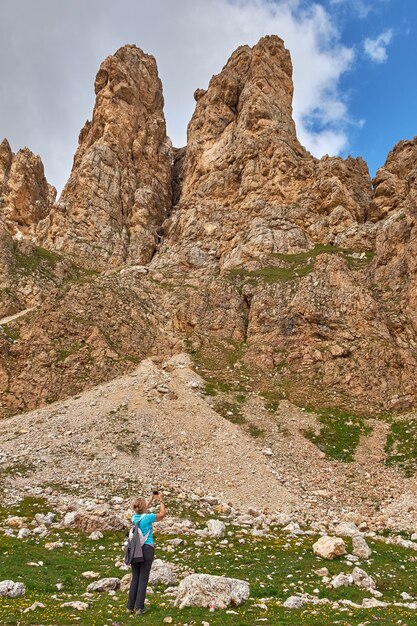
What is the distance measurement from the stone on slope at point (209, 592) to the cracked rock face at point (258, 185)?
7837cm

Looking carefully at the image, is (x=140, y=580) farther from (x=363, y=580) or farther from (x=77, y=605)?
(x=363, y=580)

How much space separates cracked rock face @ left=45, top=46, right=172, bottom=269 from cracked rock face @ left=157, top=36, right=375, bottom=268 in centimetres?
891

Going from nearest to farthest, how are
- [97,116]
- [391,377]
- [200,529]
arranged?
[200,529], [391,377], [97,116]

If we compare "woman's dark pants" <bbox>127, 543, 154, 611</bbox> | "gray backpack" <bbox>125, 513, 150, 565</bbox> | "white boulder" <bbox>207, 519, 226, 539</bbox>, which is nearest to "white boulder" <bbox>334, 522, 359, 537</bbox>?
"white boulder" <bbox>207, 519, 226, 539</bbox>

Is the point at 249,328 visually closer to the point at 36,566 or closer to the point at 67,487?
the point at 67,487

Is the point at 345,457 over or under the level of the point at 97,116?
under

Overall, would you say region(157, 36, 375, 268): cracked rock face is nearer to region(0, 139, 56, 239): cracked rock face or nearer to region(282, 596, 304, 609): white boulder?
region(0, 139, 56, 239): cracked rock face

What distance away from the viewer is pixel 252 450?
4091cm

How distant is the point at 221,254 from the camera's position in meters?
100

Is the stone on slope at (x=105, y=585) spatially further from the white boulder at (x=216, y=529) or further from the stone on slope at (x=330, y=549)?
the stone on slope at (x=330, y=549)

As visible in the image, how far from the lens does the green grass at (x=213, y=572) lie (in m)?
12.5

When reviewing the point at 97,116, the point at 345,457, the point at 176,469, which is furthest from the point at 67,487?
the point at 97,116

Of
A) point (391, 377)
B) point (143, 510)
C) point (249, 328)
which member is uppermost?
point (249, 328)

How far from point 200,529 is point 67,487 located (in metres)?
11.1
